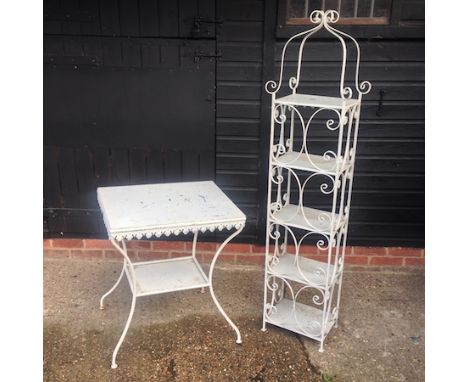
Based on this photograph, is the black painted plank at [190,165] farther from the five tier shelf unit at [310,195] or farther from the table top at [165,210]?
the five tier shelf unit at [310,195]

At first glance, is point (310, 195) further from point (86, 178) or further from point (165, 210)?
point (86, 178)

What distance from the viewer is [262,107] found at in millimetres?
3537

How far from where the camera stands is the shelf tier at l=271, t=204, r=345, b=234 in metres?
2.72

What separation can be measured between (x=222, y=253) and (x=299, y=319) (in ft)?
3.53

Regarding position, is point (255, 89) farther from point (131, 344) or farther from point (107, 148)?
point (131, 344)

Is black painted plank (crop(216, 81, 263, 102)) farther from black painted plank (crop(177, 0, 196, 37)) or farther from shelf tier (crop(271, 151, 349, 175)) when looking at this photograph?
shelf tier (crop(271, 151, 349, 175))

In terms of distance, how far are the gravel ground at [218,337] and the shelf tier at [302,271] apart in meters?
0.44

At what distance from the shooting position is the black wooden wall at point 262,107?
335 centimetres

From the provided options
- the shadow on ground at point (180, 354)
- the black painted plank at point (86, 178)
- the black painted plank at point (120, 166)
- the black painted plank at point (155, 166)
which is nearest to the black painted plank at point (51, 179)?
the black painted plank at point (86, 178)

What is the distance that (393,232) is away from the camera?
3816 mm

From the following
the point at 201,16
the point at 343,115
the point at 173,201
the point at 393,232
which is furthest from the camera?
the point at 393,232

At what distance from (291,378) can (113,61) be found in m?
2.59

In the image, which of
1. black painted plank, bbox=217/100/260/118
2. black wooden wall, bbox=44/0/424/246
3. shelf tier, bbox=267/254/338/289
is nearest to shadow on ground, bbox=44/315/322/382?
shelf tier, bbox=267/254/338/289

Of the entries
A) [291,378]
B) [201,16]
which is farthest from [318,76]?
[291,378]
